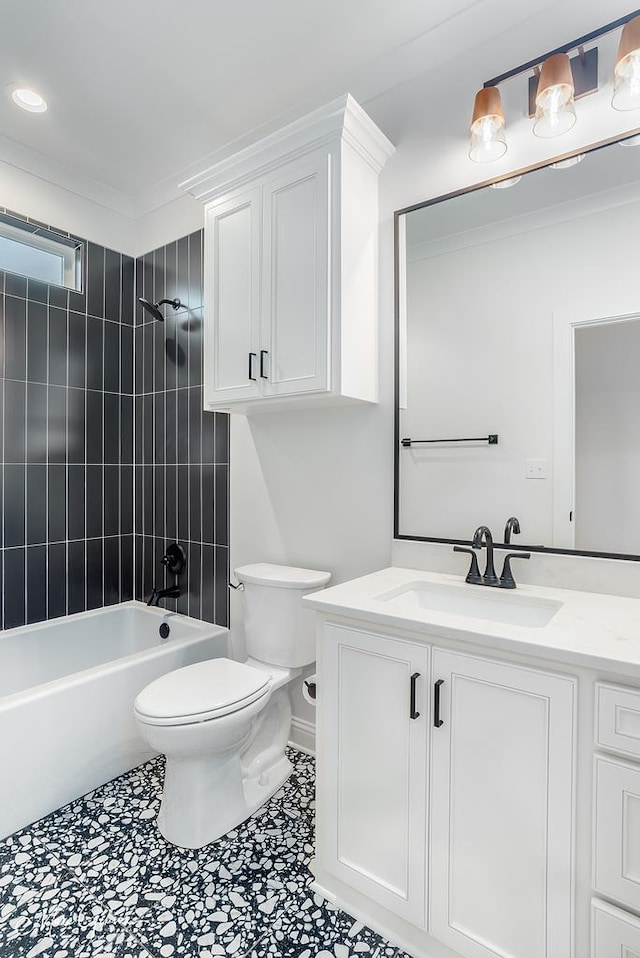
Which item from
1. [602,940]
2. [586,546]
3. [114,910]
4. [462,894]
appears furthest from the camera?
[586,546]

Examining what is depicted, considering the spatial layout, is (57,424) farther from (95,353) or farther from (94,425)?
(95,353)

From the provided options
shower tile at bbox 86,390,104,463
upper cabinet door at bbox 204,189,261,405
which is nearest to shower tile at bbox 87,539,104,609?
shower tile at bbox 86,390,104,463

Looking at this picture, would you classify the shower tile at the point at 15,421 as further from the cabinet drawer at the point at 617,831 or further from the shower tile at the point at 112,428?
the cabinet drawer at the point at 617,831

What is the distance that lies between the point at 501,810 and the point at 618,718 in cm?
35

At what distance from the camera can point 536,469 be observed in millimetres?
1614

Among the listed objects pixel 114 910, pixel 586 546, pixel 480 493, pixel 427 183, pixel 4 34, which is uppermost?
pixel 4 34

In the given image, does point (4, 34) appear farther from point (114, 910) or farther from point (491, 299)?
point (114, 910)

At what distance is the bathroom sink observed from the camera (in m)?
1.44

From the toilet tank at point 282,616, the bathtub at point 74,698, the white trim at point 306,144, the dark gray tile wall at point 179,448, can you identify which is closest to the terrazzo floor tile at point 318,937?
the toilet tank at point 282,616

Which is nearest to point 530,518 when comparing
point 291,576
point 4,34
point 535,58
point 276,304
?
point 291,576

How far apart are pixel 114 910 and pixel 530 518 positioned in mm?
1671

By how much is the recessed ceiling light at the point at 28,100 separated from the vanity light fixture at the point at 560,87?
179 centimetres

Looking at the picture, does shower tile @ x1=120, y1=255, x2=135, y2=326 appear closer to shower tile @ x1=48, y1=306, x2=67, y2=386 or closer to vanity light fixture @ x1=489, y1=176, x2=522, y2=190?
shower tile @ x1=48, y1=306, x2=67, y2=386

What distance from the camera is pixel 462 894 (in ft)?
3.92
